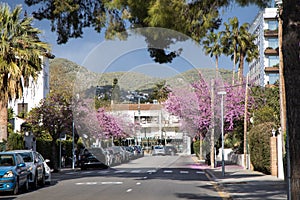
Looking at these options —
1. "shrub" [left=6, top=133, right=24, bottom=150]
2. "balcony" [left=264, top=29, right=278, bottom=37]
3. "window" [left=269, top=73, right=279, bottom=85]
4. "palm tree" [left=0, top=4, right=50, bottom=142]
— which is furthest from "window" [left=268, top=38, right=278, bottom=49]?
"palm tree" [left=0, top=4, right=50, bottom=142]

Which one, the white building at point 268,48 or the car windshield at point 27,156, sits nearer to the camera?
the car windshield at point 27,156

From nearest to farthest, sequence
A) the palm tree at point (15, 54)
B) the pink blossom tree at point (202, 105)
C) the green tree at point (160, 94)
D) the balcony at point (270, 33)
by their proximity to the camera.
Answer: the palm tree at point (15, 54) → the pink blossom tree at point (202, 105) → the green tree at point (160, 94) → the balcony at point (270, 33)

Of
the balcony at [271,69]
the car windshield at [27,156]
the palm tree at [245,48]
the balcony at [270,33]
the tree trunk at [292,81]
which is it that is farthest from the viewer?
the balcony at [270,33]

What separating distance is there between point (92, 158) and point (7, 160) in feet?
68.1

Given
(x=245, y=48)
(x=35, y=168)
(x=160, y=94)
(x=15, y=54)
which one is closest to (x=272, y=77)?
(x=245, y=48)

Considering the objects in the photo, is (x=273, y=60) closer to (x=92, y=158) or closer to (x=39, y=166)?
(x=92, y=158)

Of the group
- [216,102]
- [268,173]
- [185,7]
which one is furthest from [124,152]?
[185,7]

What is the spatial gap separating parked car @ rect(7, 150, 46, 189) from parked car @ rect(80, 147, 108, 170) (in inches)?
652

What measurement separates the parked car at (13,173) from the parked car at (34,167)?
0.78 m

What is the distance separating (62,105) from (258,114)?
14.5 meters

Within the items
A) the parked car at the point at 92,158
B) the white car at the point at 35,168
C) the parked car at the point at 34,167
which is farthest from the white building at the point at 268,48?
the parked car at the point at 34,167

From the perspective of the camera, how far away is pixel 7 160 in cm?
2122

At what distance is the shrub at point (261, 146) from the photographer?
2911 cm

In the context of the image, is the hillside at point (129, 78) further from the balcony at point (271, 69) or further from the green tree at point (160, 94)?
the balcony at point (271, 69)
